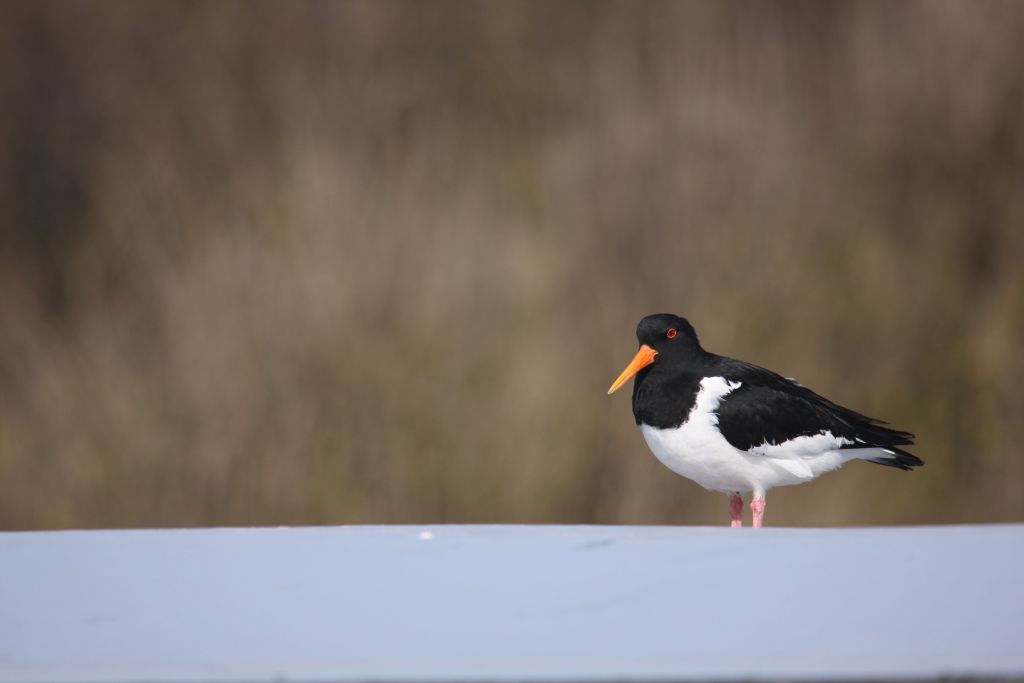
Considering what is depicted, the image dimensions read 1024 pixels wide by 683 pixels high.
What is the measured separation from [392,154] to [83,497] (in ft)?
4.51

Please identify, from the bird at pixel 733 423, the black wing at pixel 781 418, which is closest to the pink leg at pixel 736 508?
the bird at pixel 733 423

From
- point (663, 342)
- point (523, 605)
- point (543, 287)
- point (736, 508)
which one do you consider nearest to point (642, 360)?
point (663, 342)

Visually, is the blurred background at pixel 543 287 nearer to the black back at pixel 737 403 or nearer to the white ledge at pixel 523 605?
the black back at pixel 737 403

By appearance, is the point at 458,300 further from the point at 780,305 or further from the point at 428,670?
the point at 428,670

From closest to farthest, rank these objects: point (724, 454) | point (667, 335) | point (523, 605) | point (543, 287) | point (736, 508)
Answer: point (523, 605) < point (724, 454) < point (667, 335) < point (736, 508) < point (543, 287)

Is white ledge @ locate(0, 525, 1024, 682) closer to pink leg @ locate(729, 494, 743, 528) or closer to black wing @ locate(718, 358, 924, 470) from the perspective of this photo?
black wing @ locate(718, 358, 924, 470)

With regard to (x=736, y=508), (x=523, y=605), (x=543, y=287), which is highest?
(x=523, y=605)

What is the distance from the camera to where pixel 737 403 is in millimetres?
2066

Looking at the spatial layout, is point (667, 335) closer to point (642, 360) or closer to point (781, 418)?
point (642, 360)

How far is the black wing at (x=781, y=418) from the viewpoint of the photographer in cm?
204

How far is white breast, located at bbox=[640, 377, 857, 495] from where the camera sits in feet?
6.50

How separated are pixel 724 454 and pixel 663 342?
0.24 m

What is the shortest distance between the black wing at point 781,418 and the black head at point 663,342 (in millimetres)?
92

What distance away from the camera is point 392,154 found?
3.70 meters
